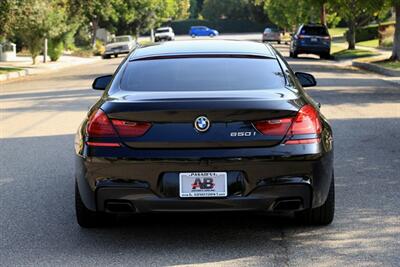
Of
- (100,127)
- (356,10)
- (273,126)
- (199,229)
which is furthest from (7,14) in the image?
(273,126)

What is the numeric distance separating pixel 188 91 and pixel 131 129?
2.03 feet

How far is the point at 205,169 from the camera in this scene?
208 inches

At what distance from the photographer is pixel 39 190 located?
7.79 meters

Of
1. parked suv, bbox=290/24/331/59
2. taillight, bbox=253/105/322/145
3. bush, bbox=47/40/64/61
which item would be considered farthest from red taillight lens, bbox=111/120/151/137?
bush, bbox=47/40/64/61

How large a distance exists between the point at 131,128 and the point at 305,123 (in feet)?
4.12

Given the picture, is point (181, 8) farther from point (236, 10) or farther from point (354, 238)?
point (354, 238)

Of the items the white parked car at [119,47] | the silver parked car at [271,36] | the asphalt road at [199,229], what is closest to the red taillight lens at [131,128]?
Result: the asphalt road at [199,229]

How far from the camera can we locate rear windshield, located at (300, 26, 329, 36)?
3719 centimetres

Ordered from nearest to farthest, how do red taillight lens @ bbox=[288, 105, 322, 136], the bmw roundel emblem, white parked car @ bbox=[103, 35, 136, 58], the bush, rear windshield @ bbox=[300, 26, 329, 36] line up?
the bmw roundel emblem, red taillight lens @ bbox=[288, 105, 322, 136], rear windshield @ bbox=[300, 26, 329, 36], the bush, white parked car @ bbox=[103, 35, 136, 58]

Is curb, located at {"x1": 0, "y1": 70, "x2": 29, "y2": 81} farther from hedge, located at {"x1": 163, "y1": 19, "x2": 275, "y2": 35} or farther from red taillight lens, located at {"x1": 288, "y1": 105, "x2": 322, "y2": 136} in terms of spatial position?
hedge, located at {"x1": 163, "y1": 19, "x2": 275, "y2": 35}

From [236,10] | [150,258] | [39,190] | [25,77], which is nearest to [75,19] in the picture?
[25,77]

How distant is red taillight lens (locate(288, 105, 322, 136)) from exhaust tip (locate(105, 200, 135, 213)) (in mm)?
1262

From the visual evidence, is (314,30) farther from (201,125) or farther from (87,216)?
(201,125)

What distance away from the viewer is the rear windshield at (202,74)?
5.90 metres
